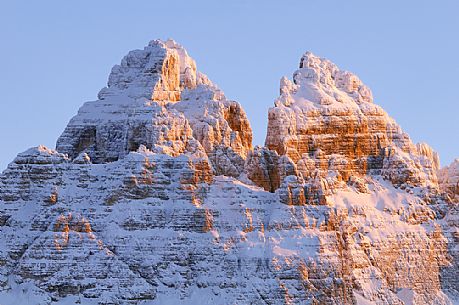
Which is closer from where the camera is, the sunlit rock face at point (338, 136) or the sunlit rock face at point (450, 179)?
the sunlit rock face at point (338, 136)

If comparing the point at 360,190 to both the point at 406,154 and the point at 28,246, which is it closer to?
the point at 406,154

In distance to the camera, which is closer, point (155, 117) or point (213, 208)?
point (213, 208)

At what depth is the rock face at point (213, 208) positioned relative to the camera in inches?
5477

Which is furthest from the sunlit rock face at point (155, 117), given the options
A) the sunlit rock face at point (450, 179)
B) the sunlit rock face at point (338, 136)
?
the sunlit rock face at point (450, 179)

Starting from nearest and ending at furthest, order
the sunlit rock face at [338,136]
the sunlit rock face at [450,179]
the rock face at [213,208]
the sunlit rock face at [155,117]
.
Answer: the rock face at [213,208] < the sunlit rock face at [155,117] < the sunlit rock face at [338,136] < the sunlit rock face at [450,179]

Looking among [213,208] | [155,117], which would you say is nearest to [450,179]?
[155,117]

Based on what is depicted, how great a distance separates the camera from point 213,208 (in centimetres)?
14262

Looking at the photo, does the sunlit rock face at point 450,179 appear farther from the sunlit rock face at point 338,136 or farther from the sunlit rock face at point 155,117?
the sunlit rock face at point 155,117

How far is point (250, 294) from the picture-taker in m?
138

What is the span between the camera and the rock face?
13912cm

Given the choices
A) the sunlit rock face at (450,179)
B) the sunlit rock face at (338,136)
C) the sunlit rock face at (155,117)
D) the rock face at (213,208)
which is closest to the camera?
the rock face at (213,208)

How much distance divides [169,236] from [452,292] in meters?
25.8

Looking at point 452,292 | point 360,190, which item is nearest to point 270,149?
point 360,190

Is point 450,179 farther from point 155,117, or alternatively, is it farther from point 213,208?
point 213,208
